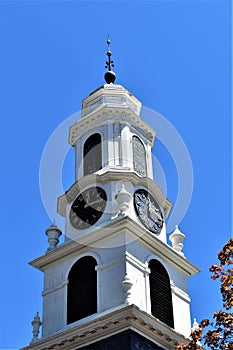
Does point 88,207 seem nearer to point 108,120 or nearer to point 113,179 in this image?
point 113,179

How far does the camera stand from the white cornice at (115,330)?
98.7ft

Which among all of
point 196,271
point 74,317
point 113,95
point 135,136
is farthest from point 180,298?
point 113,95

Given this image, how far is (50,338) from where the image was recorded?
31.7m

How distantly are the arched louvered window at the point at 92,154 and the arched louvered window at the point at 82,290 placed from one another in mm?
5536

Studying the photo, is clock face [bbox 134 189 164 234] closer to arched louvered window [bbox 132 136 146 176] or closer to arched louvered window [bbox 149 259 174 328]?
arched louvered window [bbox 132 136 146 176]

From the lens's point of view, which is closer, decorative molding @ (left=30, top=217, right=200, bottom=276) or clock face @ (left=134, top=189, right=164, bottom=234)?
decorative molding @ (left=30, top=217, right=200, bottom=276)

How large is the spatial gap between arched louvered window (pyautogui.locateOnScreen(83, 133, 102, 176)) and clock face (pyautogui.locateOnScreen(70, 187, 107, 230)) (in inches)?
65.7

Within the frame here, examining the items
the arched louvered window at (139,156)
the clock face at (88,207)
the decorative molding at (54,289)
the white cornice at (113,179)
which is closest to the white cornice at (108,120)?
the arched louvered window at (139,156)

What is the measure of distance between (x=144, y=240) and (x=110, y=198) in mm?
2972

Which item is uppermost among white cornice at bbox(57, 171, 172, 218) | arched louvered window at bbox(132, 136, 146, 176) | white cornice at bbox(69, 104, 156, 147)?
white cornice at bbox(69, 104, 156, 147)

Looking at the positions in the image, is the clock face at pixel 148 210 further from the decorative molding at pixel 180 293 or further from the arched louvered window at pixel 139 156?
the decorative molding at pixel 180 293

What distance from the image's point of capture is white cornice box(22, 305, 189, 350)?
3008 centimetres

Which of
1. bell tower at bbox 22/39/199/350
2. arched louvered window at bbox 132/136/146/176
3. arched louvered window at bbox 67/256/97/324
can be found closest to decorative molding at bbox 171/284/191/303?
bell tower at bbox 22/39/199/350

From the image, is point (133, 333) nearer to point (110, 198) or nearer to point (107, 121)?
point (110, 198)
